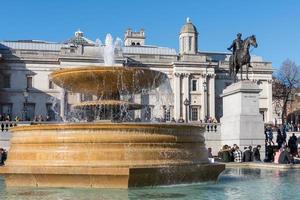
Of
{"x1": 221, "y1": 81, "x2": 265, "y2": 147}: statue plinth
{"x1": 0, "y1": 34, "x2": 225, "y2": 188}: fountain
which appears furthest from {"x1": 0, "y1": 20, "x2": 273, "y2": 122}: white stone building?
{"x1": 0, "y1": 34, "x2": 225, "y2": 188}: fountain

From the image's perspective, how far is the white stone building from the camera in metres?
61.9

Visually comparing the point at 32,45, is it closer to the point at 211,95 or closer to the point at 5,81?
the point at 5,81

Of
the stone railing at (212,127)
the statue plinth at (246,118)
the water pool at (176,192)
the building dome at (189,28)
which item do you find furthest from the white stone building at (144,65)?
the water pool at (176,192)

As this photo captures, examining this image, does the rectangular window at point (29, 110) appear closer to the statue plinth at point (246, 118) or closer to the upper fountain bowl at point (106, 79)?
the statue plinth at point (246, 118)

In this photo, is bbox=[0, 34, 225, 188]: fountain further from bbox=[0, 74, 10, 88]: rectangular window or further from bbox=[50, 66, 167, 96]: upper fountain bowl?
bbox=[0, 74, 10, 88]: rectangular window

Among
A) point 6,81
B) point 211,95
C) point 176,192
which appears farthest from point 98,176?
point 211,95

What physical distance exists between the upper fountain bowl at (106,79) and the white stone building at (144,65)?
41.4 m

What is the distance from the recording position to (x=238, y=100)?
2286 centimetres

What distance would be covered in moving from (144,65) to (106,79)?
170ft

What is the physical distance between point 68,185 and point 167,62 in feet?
188

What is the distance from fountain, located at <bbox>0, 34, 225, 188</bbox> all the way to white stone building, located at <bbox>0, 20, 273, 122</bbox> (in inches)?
1762

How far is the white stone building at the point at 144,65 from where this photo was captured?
6194 centimetres

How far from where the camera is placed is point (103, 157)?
10344 mm

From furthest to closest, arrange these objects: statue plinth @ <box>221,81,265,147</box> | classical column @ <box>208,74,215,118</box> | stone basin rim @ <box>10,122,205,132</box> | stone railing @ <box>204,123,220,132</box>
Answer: classical column @ <box>208,74,215,118</box>, stone railing @ <box>204,123,220,132</box>, statue plinth @ <box>221,81,265,147</box>, stone basin rim @ <box>10,122,205,132</box>
